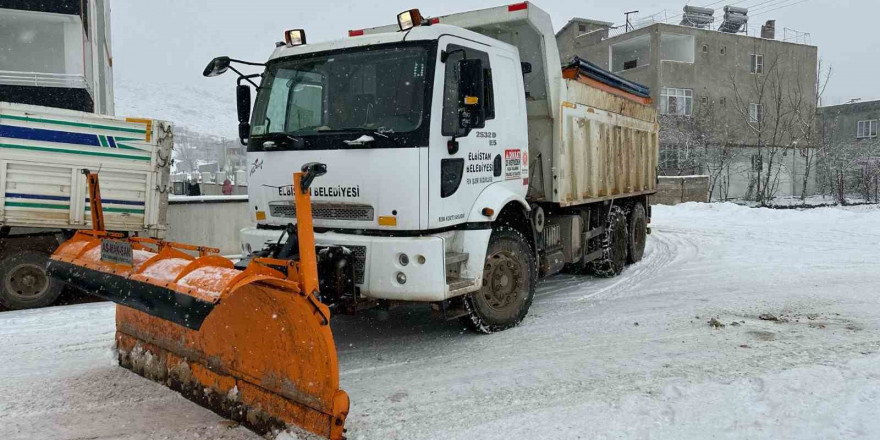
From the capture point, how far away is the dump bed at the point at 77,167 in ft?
25.9

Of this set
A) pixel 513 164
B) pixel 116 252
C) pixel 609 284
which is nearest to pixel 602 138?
pixel 609 284

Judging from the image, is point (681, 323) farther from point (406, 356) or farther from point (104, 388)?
point (104, 388)

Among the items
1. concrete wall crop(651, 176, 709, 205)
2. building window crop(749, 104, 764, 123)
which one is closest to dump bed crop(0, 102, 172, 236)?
concrete wall crop(651, 176, 709, 205)

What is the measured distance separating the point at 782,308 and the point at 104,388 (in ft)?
21.4

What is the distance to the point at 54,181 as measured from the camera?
26.8ft

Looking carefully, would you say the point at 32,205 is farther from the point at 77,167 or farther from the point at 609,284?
the point at 609,284

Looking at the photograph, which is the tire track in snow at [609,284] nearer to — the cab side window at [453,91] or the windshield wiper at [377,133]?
the cab side window at [453,91]

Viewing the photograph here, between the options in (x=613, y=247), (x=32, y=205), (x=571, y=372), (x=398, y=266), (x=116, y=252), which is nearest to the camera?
(x=116, y=252)

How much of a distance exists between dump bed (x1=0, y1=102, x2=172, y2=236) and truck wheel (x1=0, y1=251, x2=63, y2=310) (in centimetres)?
44

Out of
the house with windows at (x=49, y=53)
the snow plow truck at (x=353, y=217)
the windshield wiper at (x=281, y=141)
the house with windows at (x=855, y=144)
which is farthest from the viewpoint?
the house with windows at (x=855, y=144)

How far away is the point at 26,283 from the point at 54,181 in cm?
132

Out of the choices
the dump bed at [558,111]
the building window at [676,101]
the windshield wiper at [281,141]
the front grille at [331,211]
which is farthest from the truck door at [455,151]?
the building window at [676,101]

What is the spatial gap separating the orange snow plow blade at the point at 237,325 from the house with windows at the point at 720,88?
3058cm

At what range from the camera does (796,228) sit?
14.5 meters
